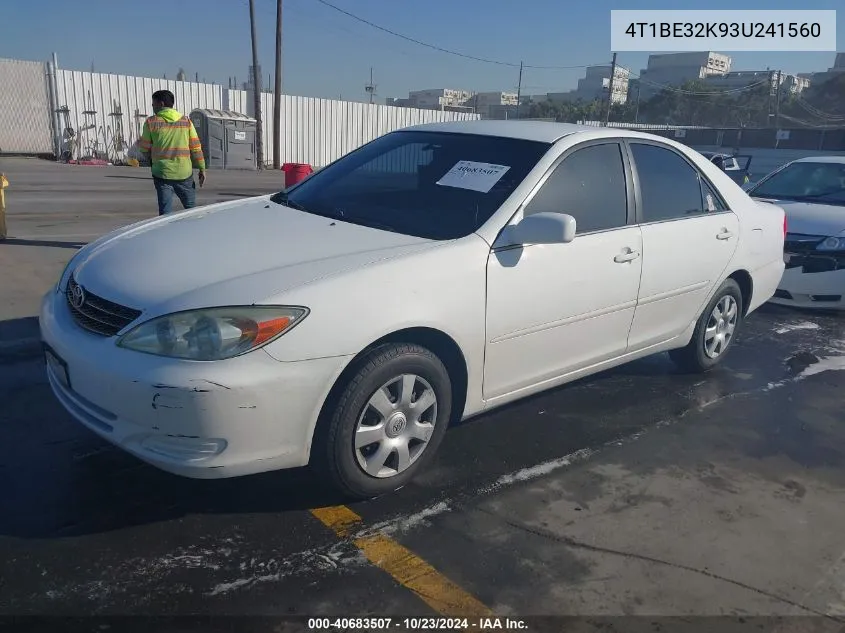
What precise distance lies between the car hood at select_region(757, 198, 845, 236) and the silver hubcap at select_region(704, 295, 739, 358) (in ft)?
7.59

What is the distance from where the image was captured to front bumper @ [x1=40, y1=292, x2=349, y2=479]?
257cm

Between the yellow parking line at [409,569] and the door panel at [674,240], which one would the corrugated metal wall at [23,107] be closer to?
the door panel at [674,240]

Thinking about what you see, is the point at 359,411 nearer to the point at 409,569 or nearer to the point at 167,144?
the point at 409,569

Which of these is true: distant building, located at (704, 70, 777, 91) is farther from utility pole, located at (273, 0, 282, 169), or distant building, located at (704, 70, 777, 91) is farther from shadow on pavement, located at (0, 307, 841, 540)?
shadow on pavement, located at (0, 307, 841, 540)

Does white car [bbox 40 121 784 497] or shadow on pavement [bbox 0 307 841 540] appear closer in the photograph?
white car [bbox 40 121 784 497]

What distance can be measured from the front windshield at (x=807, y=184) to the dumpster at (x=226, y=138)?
68.3ft

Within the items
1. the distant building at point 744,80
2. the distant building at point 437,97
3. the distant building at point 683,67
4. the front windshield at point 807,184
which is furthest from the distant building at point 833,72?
the front windshield at point 807,184

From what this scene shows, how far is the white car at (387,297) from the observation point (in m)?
2.65

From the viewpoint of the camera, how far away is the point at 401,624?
2.38 metres

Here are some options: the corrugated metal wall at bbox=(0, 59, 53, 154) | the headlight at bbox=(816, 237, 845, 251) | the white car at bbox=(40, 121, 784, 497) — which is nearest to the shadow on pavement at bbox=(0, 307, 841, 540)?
the white car at bbox=(40, 121, 784, 497)

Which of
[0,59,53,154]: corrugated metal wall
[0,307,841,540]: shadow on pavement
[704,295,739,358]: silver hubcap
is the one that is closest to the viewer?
[0,307,841,540]: shadow on pavement

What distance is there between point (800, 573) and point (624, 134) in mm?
2624

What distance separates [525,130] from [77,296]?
→ 101 inches

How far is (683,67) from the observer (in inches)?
3964
